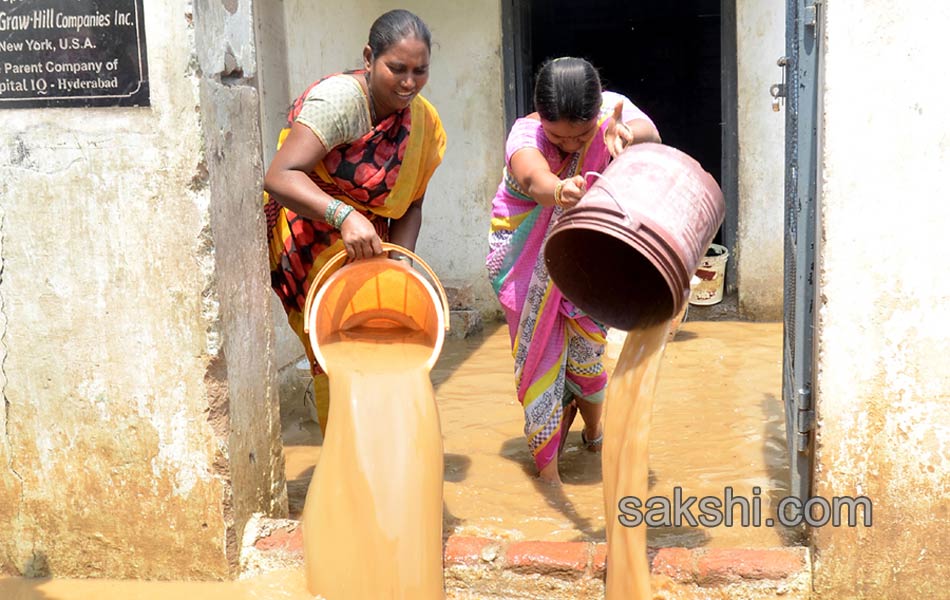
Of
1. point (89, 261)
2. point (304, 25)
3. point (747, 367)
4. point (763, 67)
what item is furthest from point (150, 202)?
point (763, 67)

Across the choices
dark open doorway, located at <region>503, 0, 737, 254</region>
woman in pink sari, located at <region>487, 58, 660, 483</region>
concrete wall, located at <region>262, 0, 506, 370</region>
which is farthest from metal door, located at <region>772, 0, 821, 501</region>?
dark open doorway, located at <region>503, 0, 737, 254</region>

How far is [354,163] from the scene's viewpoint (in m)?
3.29

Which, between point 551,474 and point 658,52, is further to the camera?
point 658,52

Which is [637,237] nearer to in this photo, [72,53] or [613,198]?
[613,198]

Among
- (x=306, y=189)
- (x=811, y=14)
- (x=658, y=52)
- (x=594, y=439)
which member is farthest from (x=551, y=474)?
(x=658, y=52)

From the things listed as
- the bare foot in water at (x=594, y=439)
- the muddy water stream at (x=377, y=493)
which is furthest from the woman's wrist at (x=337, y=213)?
the bare foot in water at (x=594, y=439)

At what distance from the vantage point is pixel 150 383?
2.90 m

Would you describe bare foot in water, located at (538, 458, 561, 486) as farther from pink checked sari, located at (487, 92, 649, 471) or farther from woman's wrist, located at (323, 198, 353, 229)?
woman's wrist, located at (323, 198, 353, 229)

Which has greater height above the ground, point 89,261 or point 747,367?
point 89,261

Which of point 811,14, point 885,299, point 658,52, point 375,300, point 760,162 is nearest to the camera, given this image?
point 885,299

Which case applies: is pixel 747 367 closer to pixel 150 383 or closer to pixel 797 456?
pixel 797 456

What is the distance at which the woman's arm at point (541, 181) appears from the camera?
2764 mm

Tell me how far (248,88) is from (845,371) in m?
1.87

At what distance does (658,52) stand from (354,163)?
6893 mm
